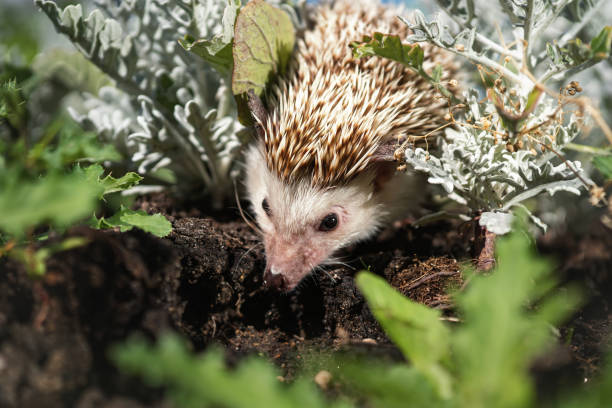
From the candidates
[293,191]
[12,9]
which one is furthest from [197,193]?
[12,9]

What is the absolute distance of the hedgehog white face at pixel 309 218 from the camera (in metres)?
1.64

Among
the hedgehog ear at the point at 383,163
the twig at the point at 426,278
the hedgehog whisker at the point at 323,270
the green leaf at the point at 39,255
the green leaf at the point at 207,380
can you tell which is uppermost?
the green leaf at the point at 207,380

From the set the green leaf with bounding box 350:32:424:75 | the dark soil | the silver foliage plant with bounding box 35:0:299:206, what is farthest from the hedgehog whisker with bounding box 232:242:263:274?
the green leaf with bounding box 350:32:424:75

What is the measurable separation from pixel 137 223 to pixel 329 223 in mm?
717

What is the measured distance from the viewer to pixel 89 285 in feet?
3.25

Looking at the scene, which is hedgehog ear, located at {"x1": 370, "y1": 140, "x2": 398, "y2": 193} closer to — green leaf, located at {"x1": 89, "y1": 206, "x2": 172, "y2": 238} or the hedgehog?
the hedgehog

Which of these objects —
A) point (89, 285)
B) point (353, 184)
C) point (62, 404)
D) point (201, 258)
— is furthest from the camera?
point (353, 184)

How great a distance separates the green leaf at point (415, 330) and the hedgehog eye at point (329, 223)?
2.41 feet

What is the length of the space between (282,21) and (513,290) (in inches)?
52.4

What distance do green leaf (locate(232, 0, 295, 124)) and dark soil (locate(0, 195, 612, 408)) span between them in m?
0.50

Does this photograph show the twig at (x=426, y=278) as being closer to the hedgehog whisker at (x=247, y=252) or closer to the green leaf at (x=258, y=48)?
the hedgehog whisker at (x=247, y=252)

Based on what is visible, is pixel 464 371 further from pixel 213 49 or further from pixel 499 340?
pixel 213 49

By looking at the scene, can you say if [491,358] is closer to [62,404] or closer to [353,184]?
[62,404]

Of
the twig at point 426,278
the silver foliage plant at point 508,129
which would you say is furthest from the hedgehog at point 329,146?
the twig at point 426,278
